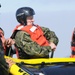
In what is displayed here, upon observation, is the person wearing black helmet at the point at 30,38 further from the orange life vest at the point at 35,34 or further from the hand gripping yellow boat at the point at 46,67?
the hand gripping yellow boat at the point at 46,67

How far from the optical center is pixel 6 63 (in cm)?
627

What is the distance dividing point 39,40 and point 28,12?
677mm

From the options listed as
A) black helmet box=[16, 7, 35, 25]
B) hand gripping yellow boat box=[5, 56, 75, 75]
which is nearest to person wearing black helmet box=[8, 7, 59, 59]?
black helmet box=[16, 7, 35, 25]

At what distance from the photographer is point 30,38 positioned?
7938 mm

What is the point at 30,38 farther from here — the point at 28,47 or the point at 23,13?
the point at 23,13

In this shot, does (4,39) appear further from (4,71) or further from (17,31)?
(4,71)

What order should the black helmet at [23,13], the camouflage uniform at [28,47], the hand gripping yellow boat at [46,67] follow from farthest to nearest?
the black helmet at [23,13], the camouflage uniform at [28,47], the hand gripping yellow boat at [46,67]

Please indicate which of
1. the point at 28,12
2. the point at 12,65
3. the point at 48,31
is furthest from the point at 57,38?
the point at 12,65

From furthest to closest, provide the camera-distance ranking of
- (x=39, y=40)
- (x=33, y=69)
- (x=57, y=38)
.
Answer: (x=57, y=38), (x=39, y=40), (x=33, y=69)

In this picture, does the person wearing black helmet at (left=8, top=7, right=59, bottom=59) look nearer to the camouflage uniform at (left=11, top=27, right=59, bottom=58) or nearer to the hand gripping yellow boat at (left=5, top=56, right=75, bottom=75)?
the camouflage uniform at (left=11, top=27, right=59, bottom=58)

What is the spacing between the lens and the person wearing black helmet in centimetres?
776

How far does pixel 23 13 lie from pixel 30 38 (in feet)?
2.32

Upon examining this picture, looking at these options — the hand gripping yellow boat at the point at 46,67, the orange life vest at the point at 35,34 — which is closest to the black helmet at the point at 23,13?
the orange life vest at the point at 35,34

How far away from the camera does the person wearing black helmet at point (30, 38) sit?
7758 mm
